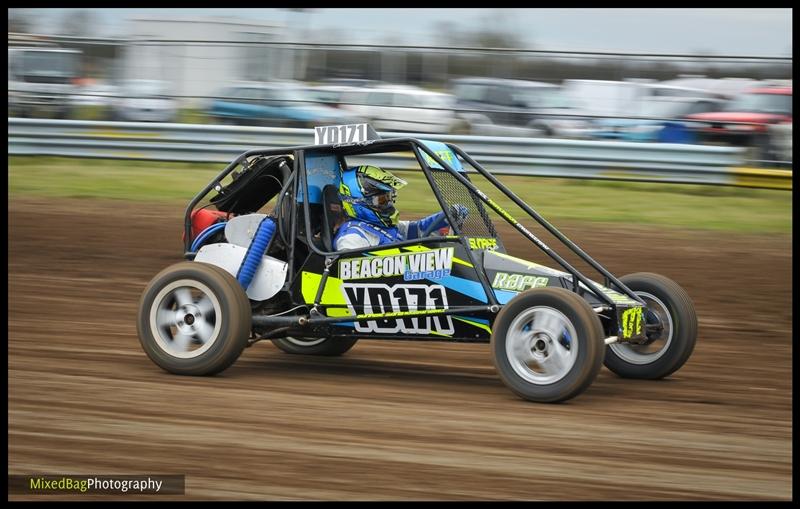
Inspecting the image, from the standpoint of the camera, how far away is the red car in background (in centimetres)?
1455

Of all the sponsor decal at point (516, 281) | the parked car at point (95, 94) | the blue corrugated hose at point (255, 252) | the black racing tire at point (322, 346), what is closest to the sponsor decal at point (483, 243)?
the sponsor decal at point (516, 281)

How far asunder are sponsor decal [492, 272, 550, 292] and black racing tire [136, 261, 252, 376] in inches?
60.6

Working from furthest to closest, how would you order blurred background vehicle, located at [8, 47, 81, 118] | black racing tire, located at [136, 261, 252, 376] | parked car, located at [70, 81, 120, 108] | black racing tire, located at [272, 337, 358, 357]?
blurred background vehicle, located at [8, 47, 81, 118]
parked car, located at [70, 81, 120, 108]
black racing tire, located at [272, 337, 358, 357]
black racing tire, located at [136, 261, 252, 376]

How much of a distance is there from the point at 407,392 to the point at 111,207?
8.56 meters

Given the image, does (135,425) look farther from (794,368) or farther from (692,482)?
(794,368)

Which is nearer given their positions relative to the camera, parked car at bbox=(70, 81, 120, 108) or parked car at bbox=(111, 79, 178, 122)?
parked car at bbox=(111, 79, 178, 122)

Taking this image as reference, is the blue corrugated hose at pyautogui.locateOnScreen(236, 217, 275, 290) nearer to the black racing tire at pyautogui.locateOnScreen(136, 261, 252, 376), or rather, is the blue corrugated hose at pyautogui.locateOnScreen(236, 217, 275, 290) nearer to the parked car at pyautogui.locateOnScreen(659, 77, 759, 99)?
the black racing tire at pyautogui.locateOnScreen(136, 261, 252, 376)

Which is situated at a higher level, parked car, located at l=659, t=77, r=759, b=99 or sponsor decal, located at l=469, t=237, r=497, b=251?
parked car, located at l=659, t=77, r=759, b=99

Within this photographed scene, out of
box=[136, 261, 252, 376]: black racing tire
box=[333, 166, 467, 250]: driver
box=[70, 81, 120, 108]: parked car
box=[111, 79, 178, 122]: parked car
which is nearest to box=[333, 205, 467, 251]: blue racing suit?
box=[333, 166, 467, 250]: driver

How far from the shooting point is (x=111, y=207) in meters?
14.1

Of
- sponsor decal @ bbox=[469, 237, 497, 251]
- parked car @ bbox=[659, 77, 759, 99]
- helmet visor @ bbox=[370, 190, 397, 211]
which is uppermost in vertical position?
parked car @ bbox=[659, 77, 759, 99]

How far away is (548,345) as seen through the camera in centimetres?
607

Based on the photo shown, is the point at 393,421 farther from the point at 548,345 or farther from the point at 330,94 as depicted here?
the point at 330,94
